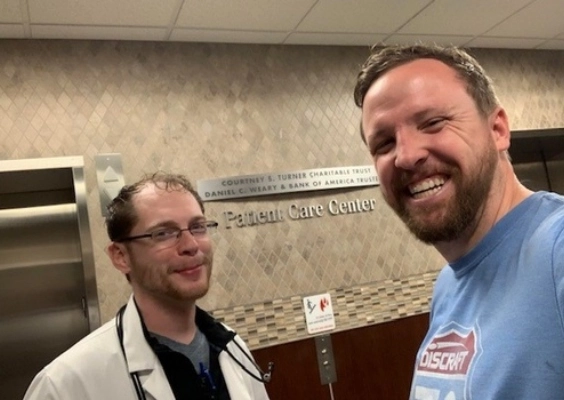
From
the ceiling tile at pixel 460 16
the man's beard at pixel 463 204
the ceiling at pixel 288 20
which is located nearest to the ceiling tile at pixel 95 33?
the ceiling at pixel 288 20

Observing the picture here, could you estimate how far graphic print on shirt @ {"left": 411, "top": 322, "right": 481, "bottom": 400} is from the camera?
84 cm

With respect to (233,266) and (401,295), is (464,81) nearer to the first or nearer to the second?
(233,266)

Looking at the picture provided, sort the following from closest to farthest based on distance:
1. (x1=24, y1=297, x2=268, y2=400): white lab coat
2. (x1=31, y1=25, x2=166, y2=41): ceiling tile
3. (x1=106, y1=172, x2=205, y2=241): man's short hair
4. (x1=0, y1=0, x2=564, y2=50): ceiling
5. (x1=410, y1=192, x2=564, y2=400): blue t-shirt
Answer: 1. (x1=410, y1=192, x2=564, y2=400): blue t-shirt
2. (x1=24, y1=297, x2=268, y2=400): white lab coat
3. (x1=106, y1=172, x2=205, y2=241): man's short hair
4. (x1=0, y1=0, x2=564, y2=50): ceiling
5. (x1=31, y1=25, x2=166, y2=41): ceiling tile

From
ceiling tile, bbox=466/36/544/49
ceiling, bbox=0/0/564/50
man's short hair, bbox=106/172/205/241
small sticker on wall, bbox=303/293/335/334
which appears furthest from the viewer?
ceiling tile, bbox=466/36/544/49

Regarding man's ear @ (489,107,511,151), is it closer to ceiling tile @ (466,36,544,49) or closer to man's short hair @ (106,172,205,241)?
man's short hair @ (106,172,205,241)

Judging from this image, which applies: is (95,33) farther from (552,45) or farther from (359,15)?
(552,45)

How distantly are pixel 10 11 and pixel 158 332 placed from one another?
1.91m

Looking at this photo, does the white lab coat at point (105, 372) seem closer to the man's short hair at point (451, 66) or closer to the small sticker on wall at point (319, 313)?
the man's short hair at point (451, 66)

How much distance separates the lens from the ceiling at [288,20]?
2514mm

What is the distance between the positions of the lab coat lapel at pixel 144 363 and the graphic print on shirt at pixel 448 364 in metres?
0.79

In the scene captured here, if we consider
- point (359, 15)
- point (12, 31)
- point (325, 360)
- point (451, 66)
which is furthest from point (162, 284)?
point (359, 15)

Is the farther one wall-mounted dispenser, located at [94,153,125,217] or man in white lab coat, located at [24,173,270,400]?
wall-mounted dispenser, located at [94,153,125,217]

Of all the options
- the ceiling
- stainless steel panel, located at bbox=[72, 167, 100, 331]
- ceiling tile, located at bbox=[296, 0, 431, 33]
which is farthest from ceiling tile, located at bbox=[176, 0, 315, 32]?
stainless steel panel, located at bbox=[72, 167, 100, 331]

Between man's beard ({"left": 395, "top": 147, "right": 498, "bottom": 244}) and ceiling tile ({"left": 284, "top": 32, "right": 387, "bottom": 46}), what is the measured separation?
7.99ft
